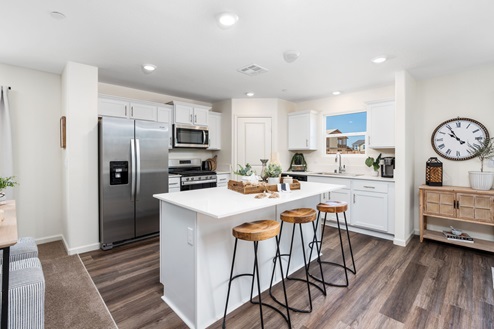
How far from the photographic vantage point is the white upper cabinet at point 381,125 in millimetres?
3881

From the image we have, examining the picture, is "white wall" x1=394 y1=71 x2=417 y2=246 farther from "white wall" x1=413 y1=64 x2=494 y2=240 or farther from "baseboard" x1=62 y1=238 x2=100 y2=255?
"baseboard" x1=62 y1=238 x2=100 y2=255

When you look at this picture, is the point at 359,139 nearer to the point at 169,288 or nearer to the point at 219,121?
the point at 219,121

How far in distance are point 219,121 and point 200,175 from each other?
4.70ft

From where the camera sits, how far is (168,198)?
2.05 meters

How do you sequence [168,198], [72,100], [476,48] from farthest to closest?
[72,100] < [476,48] < [168,198]

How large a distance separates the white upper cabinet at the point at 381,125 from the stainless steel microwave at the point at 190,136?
9.94ft

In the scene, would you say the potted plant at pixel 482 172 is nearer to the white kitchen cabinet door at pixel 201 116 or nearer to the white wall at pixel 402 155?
the white wall at pixel 402 155

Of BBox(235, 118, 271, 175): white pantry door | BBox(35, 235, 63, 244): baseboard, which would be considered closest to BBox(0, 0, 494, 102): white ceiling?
BBox(235, 118, 271, 175): white pantry door

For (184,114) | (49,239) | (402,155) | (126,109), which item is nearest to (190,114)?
(184,114)

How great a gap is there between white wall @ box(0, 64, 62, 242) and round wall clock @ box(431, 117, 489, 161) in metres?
5.74

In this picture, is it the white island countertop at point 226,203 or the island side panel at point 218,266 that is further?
the island side panel at point 218,266

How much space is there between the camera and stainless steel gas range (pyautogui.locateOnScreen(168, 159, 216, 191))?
4.28 m

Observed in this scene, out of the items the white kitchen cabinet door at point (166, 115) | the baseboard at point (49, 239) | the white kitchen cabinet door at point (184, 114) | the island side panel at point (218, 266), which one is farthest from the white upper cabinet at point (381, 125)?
the baseboard at point (49, 239)

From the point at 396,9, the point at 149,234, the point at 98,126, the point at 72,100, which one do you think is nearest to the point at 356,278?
the point at 396,9
